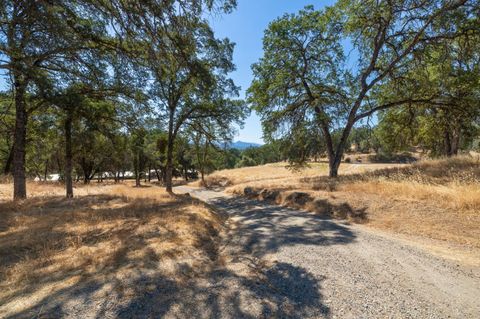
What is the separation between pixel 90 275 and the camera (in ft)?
12.0

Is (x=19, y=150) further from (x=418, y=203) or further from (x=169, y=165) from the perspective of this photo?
(x=418, y=203)

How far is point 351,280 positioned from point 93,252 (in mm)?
4619

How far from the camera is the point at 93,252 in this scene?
458cm

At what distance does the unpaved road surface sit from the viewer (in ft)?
9.79

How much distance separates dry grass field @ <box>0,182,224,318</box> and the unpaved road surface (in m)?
1.14

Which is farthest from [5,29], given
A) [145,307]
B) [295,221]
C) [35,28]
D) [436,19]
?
[436,19]

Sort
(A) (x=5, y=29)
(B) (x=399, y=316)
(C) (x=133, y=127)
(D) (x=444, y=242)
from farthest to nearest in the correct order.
A: (C) (x=133, y=127) → (A) (x=5, y=29) → (D) (x=444, y=242) → (B) (x=399, y=316)

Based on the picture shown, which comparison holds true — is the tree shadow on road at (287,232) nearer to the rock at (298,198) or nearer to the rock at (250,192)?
the rock at (298,198)

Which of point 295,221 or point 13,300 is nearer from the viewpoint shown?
point 13,300

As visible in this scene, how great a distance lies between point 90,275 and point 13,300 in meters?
0.86

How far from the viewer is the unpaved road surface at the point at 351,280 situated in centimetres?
298

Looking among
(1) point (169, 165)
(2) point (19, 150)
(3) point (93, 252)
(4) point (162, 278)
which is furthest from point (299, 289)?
(1) point (169, 165)

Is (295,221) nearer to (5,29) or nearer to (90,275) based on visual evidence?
(90,275)

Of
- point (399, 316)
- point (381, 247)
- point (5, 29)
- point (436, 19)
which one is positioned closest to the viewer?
point (399, 316)
